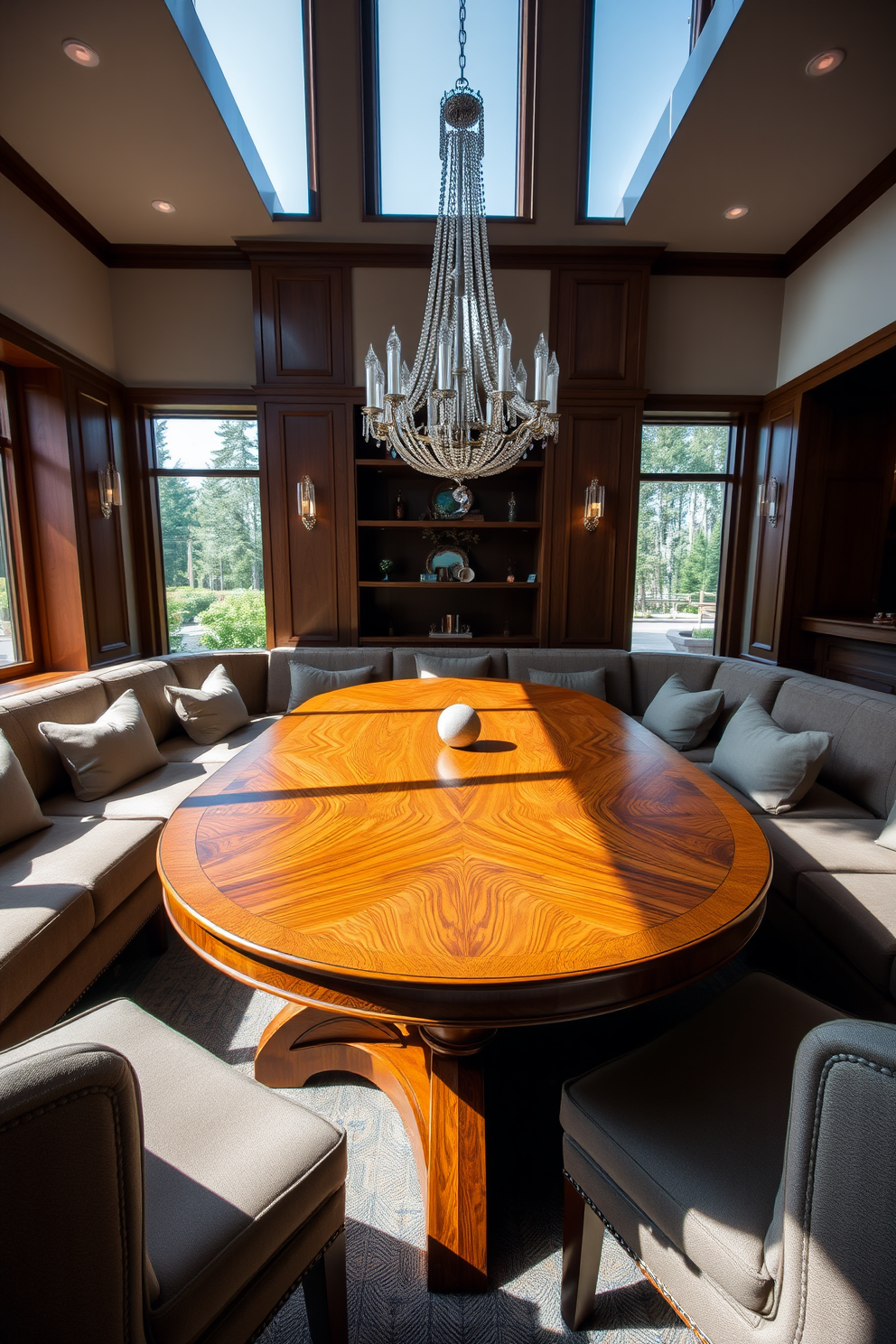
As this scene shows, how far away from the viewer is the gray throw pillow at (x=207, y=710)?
3154 millimetres

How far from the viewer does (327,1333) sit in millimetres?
989

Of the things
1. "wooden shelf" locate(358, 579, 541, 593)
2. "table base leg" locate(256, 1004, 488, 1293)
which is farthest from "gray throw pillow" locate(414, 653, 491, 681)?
"table base leg" locate(256, 1004, 488, 1293)

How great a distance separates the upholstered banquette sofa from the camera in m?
1.56

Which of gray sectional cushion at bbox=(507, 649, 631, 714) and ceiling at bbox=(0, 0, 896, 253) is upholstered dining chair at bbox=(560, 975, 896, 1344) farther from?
ceiling at bbox=(0, 0, 896, 253)

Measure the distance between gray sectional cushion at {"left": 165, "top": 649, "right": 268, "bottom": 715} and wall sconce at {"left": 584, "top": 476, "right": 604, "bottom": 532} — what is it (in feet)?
7.52

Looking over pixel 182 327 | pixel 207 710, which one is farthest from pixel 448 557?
pixel 182 327

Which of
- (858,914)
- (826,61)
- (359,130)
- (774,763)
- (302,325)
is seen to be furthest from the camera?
(302,325)

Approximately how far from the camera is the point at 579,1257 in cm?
105

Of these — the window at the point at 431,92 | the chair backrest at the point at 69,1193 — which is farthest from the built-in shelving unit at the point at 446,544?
the chair backrest at the point at 69,1193

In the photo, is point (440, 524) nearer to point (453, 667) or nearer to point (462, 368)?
point (453, 667)

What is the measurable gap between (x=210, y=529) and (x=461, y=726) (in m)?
3.34

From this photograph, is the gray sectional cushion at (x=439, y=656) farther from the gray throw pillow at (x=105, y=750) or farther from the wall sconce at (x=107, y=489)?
the wall sconce at (x=107, y=489)

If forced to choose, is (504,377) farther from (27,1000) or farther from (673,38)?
(673,38)

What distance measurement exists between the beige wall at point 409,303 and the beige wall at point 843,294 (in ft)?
5.46
